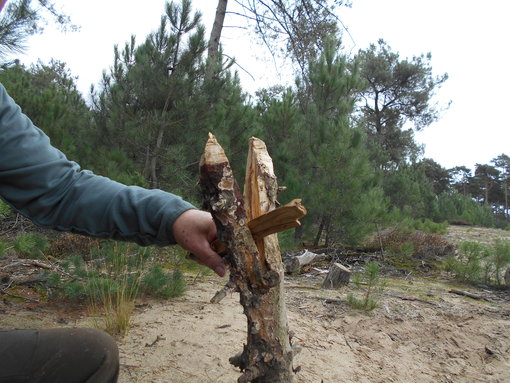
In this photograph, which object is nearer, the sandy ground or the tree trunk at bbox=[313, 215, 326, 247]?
the sandy ground

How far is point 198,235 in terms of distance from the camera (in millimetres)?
1491

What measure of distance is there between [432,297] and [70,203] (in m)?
3.87

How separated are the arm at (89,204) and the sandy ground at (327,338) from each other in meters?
0.93

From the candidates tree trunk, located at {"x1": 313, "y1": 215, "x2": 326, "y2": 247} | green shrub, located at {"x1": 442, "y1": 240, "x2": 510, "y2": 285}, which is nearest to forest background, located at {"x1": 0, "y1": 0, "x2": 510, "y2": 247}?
tree trunk, located at {"x1": 313, "y1": 215, "x2": 326, "y2": 247}

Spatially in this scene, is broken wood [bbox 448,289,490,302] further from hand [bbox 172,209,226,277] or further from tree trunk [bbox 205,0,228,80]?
tree trunk [bbox 205,0,228,80]

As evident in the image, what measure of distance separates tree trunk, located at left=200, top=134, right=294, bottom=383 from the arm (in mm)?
107

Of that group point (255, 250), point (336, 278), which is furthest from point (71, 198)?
point (336, 278)

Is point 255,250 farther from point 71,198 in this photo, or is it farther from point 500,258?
point 500,258

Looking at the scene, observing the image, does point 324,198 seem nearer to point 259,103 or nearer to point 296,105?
point 296,105

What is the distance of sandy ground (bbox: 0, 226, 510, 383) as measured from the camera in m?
2.29

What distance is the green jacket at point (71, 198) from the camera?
137cm

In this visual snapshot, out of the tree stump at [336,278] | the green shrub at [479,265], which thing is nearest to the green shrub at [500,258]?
the green shrub at [479,265]

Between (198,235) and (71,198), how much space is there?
0.45m

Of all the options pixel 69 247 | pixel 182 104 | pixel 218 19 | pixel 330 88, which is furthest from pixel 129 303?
pixel 218 19
